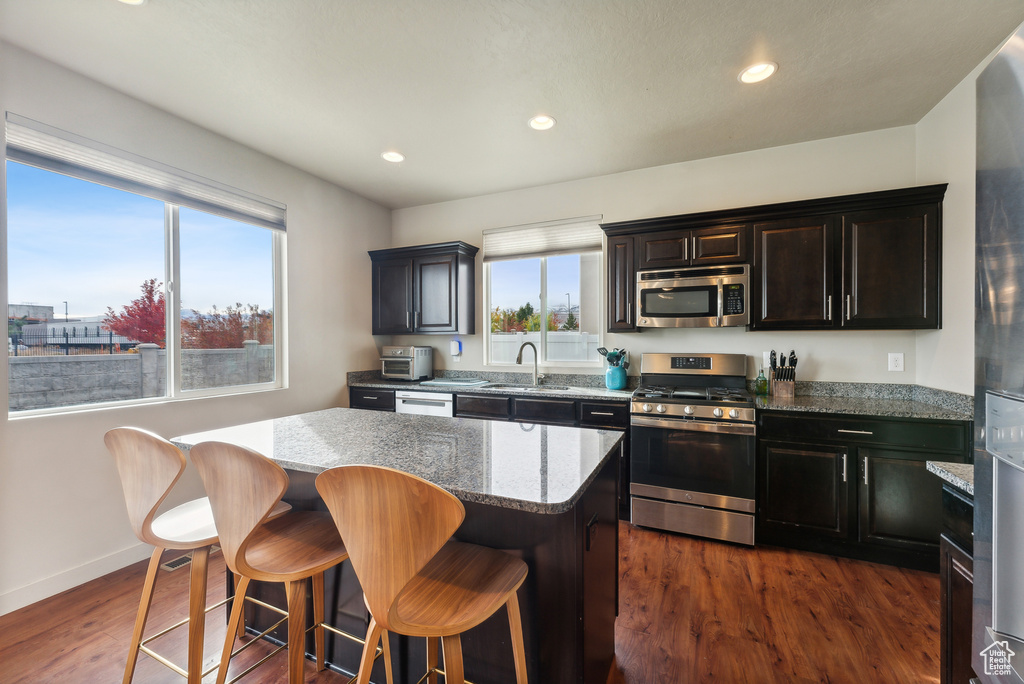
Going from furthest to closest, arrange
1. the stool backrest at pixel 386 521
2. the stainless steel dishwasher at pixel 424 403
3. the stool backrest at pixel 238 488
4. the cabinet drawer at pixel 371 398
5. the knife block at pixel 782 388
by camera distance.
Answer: the cabinet drawer at pixel 371 398 → the stainless steel dishwasher at pixel 424 403 → the knife block at pixel 782 388 → the stool backrest at pixel 238 488 → the stool backrest at pixel 386 521

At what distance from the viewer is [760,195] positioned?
10.5 ft

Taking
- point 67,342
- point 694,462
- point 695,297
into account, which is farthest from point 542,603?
point 67,342

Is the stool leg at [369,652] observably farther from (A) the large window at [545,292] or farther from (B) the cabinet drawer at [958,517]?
(A) the large window at [545,292]

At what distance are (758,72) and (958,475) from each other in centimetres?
213

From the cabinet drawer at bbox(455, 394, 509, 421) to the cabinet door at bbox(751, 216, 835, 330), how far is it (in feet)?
6.46

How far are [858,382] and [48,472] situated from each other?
493cm

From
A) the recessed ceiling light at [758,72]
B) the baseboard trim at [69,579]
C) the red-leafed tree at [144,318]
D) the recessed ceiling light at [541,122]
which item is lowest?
the baseboard trim at [69,579]

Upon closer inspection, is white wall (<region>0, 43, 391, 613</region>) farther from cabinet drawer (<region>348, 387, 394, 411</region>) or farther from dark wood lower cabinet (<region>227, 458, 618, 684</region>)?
dark wood lower cabinet (<region>227, 458, 618, 684</region>)

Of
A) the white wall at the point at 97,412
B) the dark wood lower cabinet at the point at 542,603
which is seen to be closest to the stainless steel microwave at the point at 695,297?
the dark wood lower cabinet at the point at 542,603

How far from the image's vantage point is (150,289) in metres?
2.61

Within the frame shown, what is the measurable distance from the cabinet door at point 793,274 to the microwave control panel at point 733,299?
0.31ft

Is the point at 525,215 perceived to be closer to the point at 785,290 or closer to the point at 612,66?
the point at 612,66

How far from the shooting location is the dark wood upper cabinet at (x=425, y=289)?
13.1 feet

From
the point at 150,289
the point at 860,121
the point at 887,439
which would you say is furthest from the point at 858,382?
the point at 150,289
